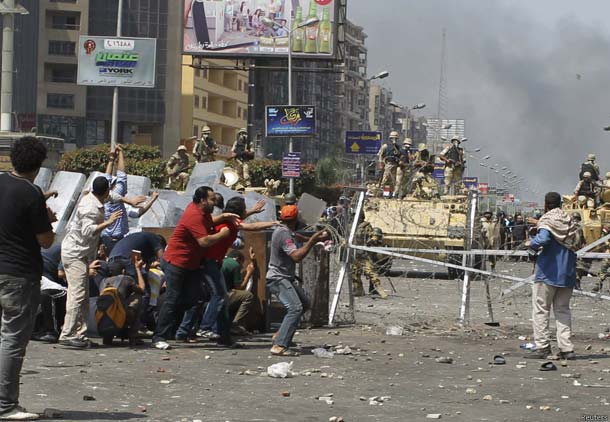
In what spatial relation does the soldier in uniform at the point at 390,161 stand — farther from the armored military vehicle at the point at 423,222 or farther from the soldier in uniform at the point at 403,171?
the armored military vehicle at the point at 423,222

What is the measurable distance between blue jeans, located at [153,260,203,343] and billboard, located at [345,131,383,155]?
45.9 meters

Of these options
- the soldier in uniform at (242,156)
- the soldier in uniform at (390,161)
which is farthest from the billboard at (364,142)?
the soldier in uniform at (242,156)

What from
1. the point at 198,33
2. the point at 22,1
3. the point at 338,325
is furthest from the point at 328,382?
the point at 22,1

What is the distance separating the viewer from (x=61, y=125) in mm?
90438

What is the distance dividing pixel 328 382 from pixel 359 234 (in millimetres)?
6315

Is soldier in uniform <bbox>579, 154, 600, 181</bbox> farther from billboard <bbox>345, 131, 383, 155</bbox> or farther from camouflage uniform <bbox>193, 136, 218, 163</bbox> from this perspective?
billboard <bbox>345, 131, 383, 155</bbox>

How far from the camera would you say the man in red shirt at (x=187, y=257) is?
43.6 feet

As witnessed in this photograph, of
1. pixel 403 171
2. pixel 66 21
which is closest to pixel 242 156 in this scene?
pixel 403 171

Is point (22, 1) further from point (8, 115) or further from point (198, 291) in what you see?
point (198, 291)

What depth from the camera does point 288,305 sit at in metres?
13.1

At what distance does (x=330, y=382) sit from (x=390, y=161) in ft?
75.2

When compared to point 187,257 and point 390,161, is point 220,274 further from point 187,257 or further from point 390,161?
point 390,161

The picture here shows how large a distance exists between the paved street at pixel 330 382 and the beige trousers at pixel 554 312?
0.29m

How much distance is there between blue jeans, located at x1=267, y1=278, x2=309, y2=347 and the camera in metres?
13.0
